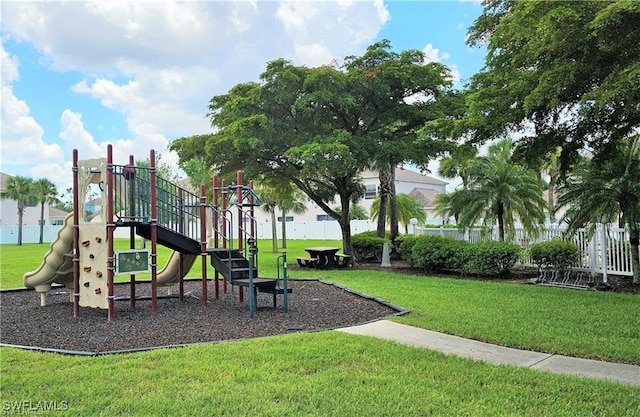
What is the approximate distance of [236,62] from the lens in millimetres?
13703

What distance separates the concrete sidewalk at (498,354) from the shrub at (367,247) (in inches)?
414

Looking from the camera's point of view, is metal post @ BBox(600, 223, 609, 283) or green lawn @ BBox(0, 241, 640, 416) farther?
metal post @ BBox(600, 223, 609, 283)

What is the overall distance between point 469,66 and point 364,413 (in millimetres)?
10650

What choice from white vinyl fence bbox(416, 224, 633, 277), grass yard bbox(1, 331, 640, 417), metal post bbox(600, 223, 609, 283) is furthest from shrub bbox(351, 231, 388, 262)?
grass yard bbox(1, 331, 640, 417)

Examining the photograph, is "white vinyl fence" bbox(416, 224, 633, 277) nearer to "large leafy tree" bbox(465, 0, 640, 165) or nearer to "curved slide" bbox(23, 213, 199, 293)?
"large leafy tree" bbox(465, 0, 640, 165)

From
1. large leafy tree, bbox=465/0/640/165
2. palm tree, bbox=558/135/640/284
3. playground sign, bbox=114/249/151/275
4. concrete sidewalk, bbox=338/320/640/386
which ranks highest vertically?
large leafy tree, bbox=465/0/640/165

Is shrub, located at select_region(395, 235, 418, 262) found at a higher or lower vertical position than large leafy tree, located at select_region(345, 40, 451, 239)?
lower

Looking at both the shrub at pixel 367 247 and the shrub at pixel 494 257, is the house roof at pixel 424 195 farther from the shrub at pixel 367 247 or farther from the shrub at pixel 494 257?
the shrub at pixel 494 257

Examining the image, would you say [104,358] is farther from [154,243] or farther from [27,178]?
[27,178]

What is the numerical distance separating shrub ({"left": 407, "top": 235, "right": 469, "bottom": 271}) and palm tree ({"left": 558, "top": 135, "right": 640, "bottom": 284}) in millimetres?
2755

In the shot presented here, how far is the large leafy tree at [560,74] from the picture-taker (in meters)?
6.30

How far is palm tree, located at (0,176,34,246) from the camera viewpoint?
130ft

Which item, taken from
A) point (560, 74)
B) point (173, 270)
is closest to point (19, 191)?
point (173, 270)

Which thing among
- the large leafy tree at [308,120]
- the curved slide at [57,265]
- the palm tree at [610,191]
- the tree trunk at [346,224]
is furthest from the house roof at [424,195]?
the curved slide at [57,265]
